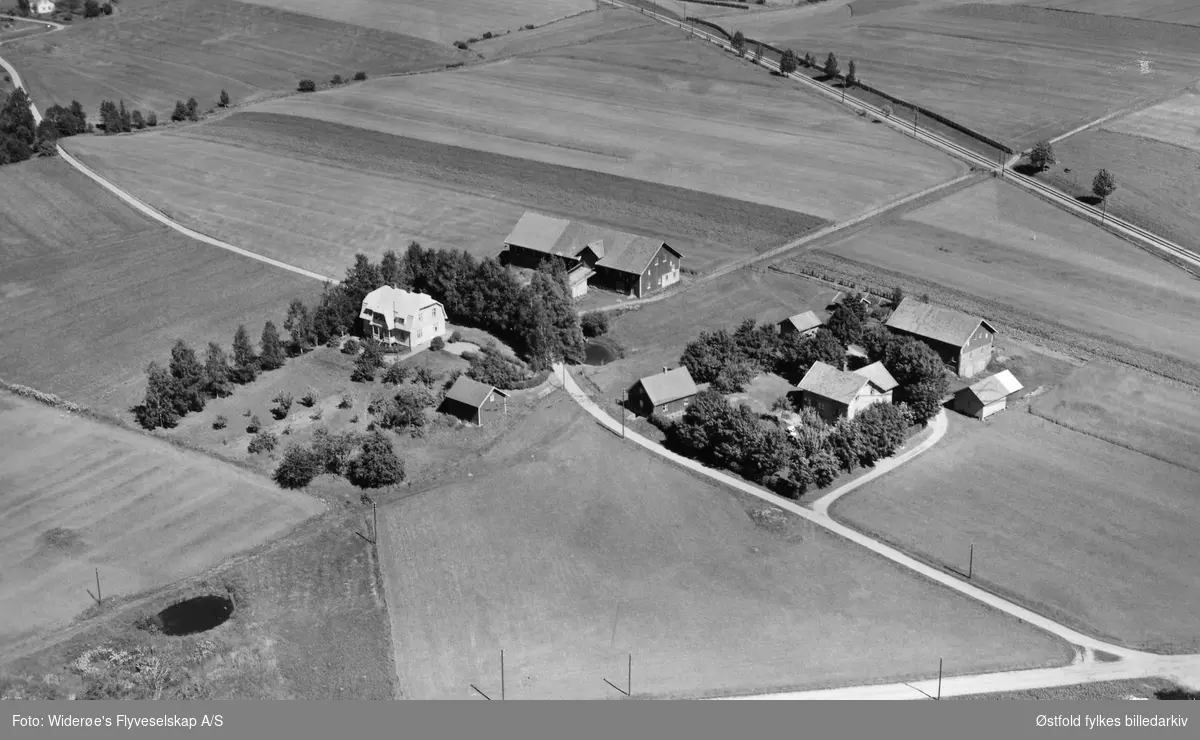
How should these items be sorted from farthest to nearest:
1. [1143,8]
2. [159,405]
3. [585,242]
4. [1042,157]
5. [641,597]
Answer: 1. [1143,8]
2. [1042,157]
3. [585,242]
4. [159,405]
5. [641,597]

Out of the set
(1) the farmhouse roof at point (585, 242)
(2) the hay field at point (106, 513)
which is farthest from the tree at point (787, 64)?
(2) the hay field at point (106, 513)

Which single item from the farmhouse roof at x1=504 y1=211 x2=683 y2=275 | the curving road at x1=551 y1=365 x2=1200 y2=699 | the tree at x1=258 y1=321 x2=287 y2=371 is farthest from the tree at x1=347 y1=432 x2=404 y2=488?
the farmhouse roof at x1=504 y1=211 x2=683 y2=275

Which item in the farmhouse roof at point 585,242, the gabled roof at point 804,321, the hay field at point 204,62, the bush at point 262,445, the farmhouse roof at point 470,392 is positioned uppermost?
Answer: the hay field at point 204,62

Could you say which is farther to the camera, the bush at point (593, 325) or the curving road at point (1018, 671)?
the bush at point (593, 325)

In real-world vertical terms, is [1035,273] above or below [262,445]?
above

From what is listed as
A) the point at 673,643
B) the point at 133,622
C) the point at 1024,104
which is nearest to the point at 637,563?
the point at 673,643

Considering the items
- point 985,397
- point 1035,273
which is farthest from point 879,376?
point 1035,273

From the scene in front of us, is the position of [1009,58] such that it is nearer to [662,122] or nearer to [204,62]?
[662,122]

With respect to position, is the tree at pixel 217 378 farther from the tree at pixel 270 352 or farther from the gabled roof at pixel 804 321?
→ the gabled roof at pixel 804 321

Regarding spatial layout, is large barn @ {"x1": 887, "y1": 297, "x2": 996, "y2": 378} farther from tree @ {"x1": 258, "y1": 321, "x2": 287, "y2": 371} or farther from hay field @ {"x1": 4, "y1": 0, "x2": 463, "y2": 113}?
hay field @ {"x1": 4, "y1": 0, "x2": 463, "y2": 113}
